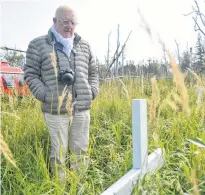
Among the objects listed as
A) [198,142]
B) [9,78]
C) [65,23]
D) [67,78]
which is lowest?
[198,142]

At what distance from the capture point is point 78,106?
2859mm

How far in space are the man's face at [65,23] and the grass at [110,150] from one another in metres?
0.69

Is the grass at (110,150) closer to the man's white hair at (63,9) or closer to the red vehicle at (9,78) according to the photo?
the man's white hair at (63,9)

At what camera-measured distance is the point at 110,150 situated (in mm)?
2545

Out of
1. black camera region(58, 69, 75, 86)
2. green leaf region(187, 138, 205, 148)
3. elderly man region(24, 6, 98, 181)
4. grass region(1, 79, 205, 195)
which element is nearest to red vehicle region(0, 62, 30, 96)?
grass region(1, 79, 205, 195)

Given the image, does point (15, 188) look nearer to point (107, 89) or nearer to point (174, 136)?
point (174, 136)

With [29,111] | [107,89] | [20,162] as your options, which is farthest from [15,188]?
[107,89]

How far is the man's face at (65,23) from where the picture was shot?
110 inches

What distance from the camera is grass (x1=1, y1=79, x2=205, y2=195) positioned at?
69.0 inches

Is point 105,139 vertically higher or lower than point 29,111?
lower

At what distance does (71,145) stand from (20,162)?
475 mm

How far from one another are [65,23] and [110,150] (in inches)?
42.8

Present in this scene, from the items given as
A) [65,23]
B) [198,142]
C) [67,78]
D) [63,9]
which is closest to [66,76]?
[67,78]

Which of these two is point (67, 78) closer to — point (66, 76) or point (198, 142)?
point (66, 76)
